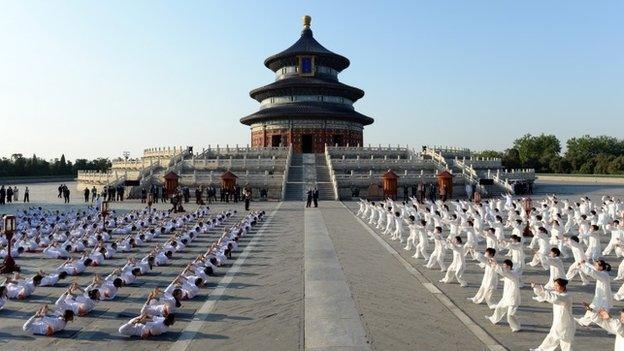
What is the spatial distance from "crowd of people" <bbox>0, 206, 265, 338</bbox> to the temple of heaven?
31.5 meters

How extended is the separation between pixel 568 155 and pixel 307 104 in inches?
2786

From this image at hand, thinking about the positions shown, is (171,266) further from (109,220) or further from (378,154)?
(378,154)

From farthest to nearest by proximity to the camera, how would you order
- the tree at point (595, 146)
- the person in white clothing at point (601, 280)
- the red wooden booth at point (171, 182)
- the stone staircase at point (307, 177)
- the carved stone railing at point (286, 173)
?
the tree at point (595, 146)
the stone staircase at point (307, 177)
the carved stone railing at point (286, 173)
the red wooden booth at point (171, 182)
the person in white clothing at point (601, 280)

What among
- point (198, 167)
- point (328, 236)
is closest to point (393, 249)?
point (328, 236)

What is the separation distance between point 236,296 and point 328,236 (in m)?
8.53

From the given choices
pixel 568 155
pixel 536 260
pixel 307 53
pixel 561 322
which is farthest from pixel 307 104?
pixel 568 155

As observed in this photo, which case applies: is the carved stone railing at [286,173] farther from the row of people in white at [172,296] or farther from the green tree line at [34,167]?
the green tree line at [34,167]

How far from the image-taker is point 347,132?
59406 millimetres

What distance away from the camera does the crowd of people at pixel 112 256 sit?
27.7 ft

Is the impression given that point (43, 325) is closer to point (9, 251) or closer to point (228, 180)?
point (9, 251)

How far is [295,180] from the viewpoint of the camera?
4134 cm

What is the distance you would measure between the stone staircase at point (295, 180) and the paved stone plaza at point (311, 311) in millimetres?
22443

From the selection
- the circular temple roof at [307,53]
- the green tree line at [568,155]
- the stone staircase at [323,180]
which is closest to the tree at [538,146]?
the green tree line at [568,155]

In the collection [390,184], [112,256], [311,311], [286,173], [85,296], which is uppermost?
[286,173]
